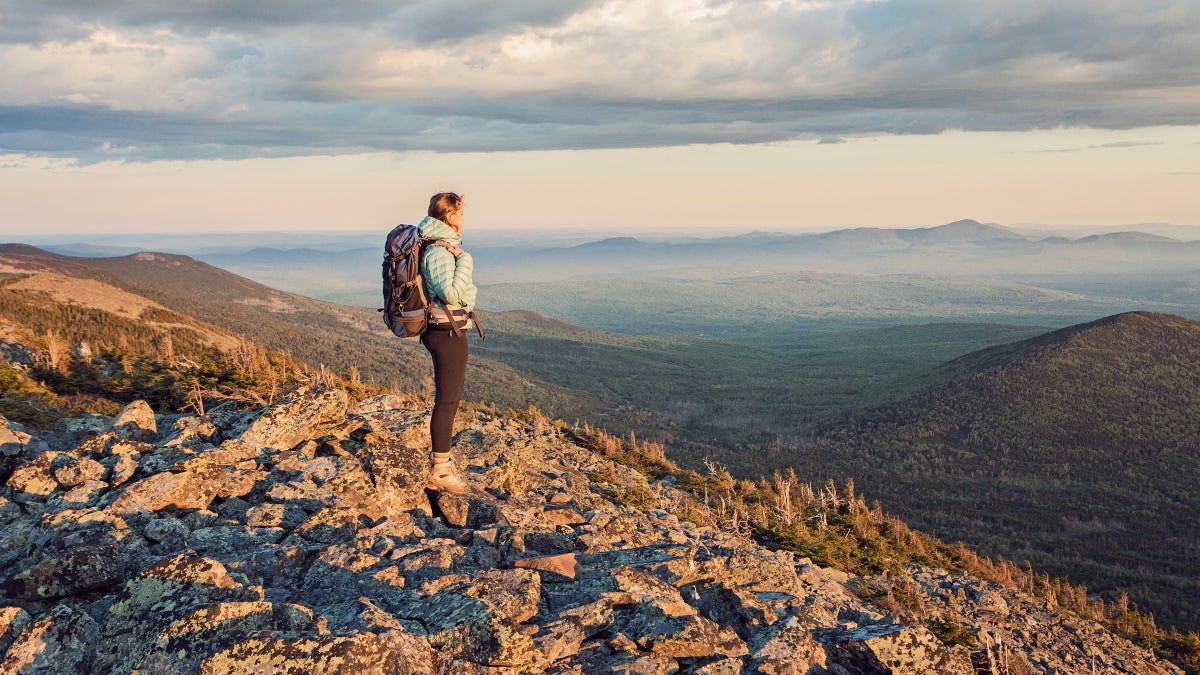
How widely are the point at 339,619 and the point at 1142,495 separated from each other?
91.2 m

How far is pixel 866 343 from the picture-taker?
199 meters

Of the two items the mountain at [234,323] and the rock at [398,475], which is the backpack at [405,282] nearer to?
the rock at [398,475]

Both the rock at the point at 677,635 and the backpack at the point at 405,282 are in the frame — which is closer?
the rock at the point at 677,635

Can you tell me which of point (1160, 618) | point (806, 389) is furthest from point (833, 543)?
point (806, 389)

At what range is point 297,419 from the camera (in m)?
13.6

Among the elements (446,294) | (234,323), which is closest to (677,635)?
(446,294)

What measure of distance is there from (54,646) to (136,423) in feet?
25.0

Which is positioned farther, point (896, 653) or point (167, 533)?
point (167, 533)

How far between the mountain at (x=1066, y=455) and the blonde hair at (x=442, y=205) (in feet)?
171

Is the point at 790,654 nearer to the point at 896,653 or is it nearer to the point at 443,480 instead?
the point at 896,653

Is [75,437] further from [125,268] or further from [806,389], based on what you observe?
[125,268]

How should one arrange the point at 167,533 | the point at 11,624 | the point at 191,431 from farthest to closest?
1. the point at 191,431
2. the point at 167,533
3. the point at 11,624

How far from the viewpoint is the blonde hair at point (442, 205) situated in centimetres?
1049

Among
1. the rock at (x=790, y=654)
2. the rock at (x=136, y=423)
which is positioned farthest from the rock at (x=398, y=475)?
the rock at (x=790, y=654)
